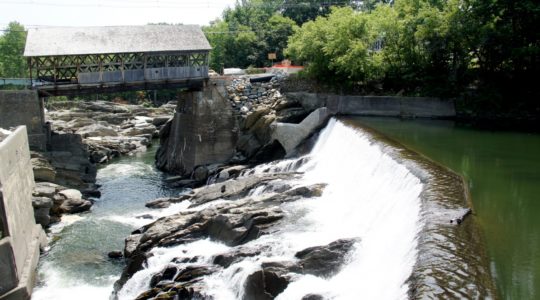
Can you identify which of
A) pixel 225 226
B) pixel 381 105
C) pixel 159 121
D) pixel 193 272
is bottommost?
pixel 159 121

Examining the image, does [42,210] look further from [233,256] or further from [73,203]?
[233,256]

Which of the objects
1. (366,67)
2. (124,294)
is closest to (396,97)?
(366,67)

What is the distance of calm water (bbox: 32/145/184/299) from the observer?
1844 centimetres

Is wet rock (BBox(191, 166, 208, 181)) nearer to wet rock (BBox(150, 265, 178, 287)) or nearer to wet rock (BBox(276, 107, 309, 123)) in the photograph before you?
wet rock (BBox(276, 107, 309, 123))

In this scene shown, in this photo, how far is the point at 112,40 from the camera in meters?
33.2

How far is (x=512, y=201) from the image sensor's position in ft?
56.4

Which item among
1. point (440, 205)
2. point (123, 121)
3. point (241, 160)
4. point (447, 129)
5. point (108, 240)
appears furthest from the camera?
point (123, 121)

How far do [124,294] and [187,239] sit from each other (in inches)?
123

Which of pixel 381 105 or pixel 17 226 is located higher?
pixel 381 105

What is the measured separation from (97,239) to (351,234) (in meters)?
11.4

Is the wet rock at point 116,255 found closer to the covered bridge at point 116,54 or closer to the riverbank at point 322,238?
the riverbank at point 322,238

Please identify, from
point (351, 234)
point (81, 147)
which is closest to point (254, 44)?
point (81, 147)

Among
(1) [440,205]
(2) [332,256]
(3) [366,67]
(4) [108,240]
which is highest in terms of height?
(3) [366,67]

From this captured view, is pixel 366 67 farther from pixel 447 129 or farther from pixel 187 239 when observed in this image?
pixel 187 239
